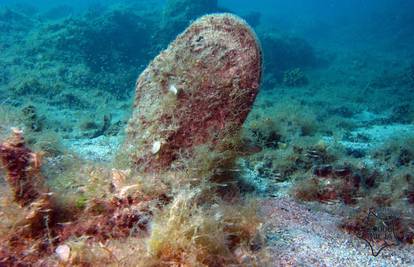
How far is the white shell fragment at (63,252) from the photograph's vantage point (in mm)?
2424

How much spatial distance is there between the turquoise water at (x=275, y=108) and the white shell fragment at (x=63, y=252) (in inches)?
15.2

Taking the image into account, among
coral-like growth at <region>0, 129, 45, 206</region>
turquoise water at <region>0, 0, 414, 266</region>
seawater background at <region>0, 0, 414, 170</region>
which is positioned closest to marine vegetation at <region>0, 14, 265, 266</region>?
coral-like growth at <region>0, 129, 45, 206</region>

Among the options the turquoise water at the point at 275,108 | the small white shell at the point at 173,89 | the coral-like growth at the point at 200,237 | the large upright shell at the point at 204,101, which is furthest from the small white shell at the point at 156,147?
the coral-like growth at the point at 200,237

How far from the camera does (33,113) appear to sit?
27.1ft

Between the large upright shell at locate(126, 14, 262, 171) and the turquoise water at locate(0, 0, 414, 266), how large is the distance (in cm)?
43

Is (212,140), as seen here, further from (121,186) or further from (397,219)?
(397,219)

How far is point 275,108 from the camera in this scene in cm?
1091

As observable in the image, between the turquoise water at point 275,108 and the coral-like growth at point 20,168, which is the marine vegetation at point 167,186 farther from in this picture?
the turquoise water at point 275,108

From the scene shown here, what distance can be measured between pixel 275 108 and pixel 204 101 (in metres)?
7.17

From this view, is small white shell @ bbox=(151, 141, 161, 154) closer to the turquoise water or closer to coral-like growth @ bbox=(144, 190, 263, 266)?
the turquoise water

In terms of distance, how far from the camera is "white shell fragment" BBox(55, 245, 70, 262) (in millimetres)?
2424

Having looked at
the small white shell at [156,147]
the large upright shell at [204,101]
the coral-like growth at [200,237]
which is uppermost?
the large upright shell at [204,101]

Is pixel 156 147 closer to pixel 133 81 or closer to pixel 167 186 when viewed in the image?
pixel 167 186

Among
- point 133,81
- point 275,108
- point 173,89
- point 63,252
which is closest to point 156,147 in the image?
point 173,89
